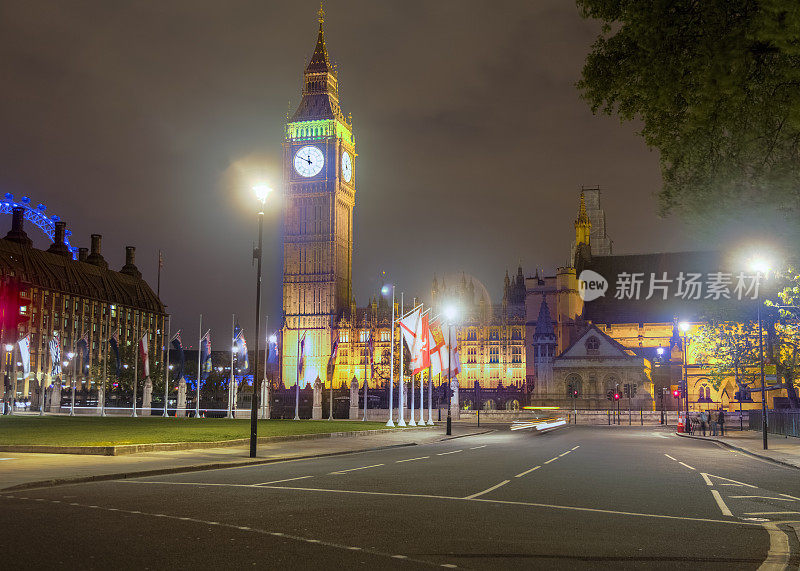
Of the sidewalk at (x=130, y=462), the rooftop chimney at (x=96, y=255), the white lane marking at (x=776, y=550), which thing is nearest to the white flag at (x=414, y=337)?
the sidewalk at (x=130, y=462)

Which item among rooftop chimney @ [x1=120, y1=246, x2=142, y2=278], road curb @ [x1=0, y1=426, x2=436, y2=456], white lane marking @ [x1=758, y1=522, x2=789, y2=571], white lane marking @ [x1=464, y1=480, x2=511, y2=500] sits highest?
rooftop chimney @ [x1=120, y1=246, x2=142, y2=278]

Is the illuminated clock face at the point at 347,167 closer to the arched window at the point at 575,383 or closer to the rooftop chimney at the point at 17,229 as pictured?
the rooftop chimney at the point at 17,229

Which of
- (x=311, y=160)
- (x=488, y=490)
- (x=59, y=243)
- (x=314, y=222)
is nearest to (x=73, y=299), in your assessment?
(x=59, y=243)

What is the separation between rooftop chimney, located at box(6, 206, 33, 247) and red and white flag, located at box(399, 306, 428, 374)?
107 metres

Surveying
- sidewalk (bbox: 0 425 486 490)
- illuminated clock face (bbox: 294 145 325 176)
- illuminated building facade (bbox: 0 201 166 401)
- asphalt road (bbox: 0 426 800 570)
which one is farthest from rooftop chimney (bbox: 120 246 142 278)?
asphalt road (bbox: 0 426 800 570)

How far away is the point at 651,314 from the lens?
112250 mm

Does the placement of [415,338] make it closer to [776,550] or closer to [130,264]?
[776,550]

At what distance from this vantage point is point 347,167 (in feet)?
493

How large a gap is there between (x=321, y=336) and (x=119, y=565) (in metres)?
137

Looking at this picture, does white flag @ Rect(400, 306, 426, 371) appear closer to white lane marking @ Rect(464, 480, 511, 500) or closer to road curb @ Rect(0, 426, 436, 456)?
road curb @ Rect(0, 426, 436, 456)

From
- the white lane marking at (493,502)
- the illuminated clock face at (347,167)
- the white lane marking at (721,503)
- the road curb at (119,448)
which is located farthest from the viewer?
the illuminated clock face at (347,167)

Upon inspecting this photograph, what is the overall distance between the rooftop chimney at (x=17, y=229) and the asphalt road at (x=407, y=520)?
126m

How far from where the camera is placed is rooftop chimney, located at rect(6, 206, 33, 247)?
128 m

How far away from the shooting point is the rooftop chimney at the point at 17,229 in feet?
421
